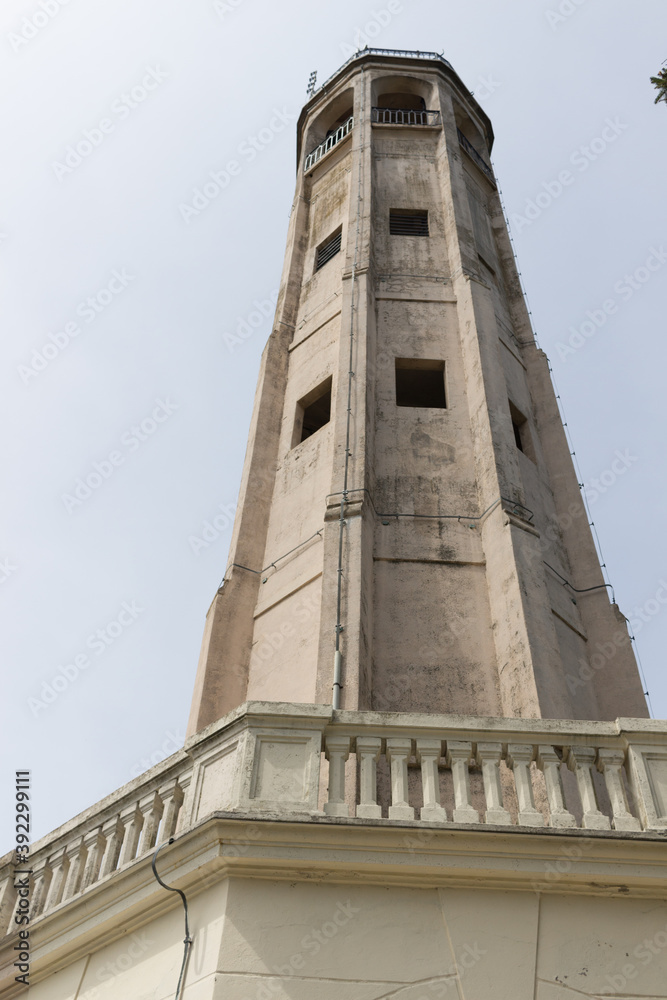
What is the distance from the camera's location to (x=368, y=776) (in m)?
7.81

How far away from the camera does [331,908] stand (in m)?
7.25

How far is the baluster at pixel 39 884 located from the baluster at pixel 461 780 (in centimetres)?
398

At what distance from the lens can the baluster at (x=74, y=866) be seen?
852cm

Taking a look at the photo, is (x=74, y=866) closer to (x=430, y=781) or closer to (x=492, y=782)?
(x=430, y=781)

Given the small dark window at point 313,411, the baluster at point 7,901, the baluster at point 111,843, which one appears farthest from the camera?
the small dark window at point 313,411

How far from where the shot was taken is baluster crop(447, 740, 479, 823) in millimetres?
7545

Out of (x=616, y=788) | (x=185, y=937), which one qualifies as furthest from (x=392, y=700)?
(x=185, y=937)

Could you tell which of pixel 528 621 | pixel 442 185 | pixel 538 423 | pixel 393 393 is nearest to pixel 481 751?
pixel 528 621

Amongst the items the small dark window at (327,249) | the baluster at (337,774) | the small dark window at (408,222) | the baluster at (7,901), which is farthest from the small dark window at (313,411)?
the baluster at (337,774)

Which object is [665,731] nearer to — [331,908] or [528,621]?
[331,908]

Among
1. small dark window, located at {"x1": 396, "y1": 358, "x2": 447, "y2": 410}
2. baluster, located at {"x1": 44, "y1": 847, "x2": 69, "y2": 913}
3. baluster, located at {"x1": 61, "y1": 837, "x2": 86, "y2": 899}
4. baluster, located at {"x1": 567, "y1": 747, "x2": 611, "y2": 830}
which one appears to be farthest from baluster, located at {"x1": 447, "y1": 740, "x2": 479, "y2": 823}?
small dark window, located at {"x1": 396, "y1": 358, "x2": 447, "y2": 410}

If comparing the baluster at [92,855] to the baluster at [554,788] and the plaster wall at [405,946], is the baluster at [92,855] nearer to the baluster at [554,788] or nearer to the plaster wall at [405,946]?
the plaster wall at [405,946]

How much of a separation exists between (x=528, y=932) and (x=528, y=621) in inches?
217

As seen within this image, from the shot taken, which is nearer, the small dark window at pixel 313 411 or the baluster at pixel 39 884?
the baluster at pixel 39 884
